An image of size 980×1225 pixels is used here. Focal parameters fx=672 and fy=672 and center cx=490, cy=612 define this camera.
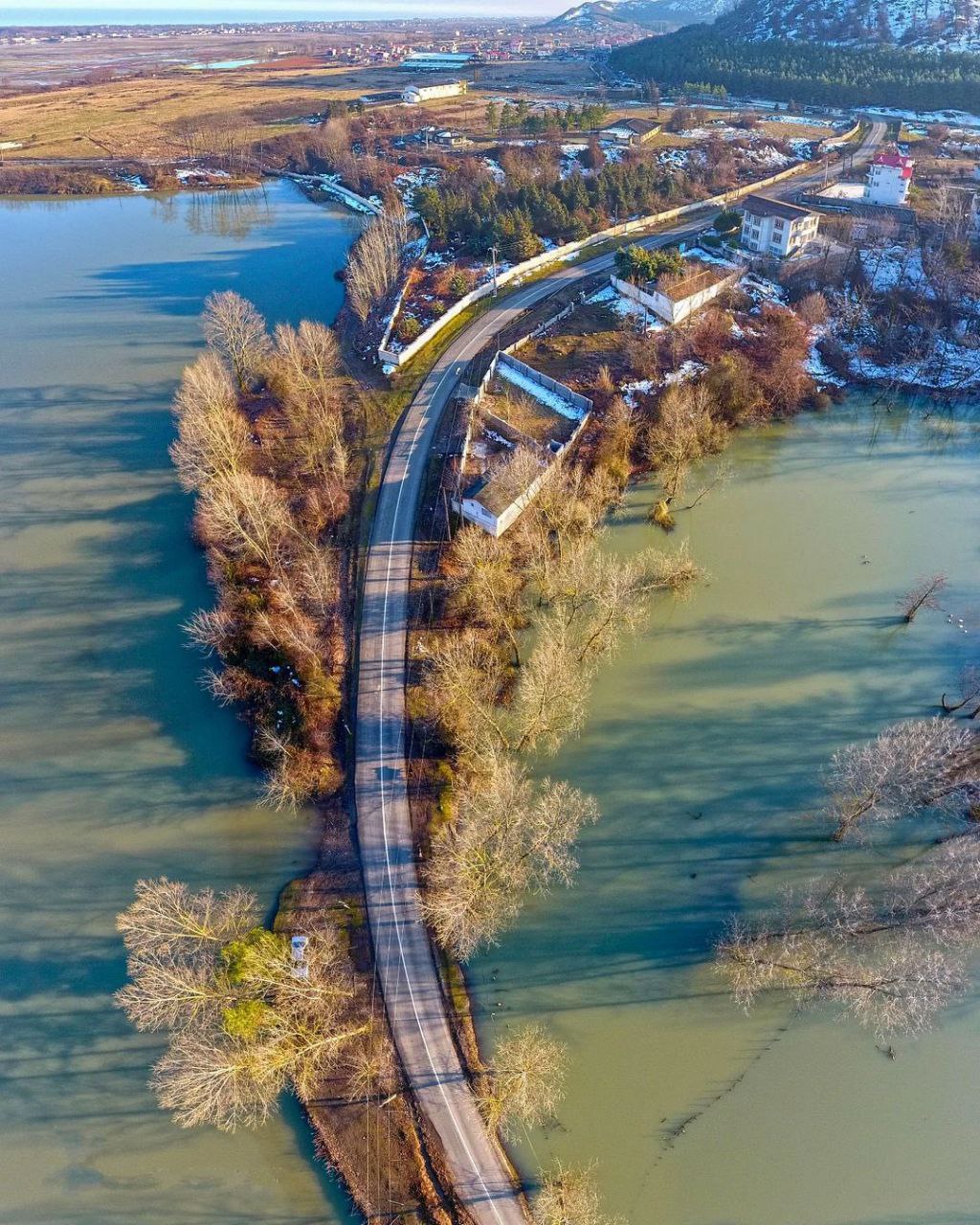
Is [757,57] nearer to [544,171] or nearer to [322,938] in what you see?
[544,171]

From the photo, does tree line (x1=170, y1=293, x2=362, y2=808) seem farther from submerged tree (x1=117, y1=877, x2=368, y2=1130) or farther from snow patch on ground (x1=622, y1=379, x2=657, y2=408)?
snow patch on ground (x1=622, y1=379, x2=657, y2=408)

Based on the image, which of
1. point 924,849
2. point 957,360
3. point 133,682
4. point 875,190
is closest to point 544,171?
point 875,190

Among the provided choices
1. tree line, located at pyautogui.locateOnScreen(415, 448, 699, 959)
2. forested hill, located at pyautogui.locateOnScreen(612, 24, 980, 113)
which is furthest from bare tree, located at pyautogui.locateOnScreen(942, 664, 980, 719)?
forested hill, located at pyautogui.locateOnScreen(612, 24, 980, 113)

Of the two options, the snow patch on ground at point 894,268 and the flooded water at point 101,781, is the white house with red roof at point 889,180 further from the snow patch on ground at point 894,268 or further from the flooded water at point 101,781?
the flooded water at point 101,781

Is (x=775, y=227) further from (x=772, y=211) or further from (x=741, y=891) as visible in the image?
(x=741, y=891)

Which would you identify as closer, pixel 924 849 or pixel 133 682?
pixel 924 849

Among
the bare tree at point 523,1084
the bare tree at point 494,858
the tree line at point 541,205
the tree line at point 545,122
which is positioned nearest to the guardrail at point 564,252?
the tree line at point 541,205

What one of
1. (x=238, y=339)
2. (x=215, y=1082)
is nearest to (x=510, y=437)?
(x=238, y=339)
